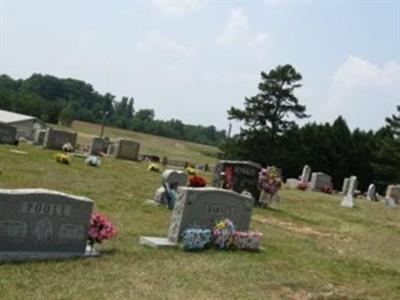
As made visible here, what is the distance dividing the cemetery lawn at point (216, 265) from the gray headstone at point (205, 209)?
0.80 metres

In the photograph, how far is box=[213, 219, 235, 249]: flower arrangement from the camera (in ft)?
42.7

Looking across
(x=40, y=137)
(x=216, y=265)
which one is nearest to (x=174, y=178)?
(x=216, y=265)

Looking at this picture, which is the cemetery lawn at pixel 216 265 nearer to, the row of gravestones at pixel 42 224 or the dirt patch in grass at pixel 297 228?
the dirt patch in grass at pixel 297 228

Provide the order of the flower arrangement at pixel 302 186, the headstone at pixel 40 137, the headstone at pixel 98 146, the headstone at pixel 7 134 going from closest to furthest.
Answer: the headstone at pixel 7 134 → the flower arrangement at pixel 302 186 → the headstone at pixel 40 137 → the headstone at pixel 98 146

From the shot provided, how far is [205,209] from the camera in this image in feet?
44.2

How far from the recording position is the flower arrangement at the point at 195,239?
488 inches

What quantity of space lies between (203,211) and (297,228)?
20.8 feet

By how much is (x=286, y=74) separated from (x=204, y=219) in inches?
1894

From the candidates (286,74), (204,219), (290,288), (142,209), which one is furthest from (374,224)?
(286,74)

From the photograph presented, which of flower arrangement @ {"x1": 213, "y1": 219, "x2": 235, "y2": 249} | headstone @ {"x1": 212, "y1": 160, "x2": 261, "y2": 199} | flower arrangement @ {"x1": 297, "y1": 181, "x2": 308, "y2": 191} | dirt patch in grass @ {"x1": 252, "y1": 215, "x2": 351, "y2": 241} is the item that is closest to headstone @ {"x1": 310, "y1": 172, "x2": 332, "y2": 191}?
flower arrangement @ {"x1": 297, "y1": 181, "x2": 308, "y2": 191}

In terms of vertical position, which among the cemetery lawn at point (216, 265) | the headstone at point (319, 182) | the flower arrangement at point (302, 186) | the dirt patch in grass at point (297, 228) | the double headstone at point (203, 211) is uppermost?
the headstone at point (319, 182)

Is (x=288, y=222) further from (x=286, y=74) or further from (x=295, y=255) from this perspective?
(x=286, y=74)

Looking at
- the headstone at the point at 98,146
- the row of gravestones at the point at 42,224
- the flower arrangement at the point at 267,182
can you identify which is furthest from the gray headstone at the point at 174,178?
the headstone at the point at 98,146

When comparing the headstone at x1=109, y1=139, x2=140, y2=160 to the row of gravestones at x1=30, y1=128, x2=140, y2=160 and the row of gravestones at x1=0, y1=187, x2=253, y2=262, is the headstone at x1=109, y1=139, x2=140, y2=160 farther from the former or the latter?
the row of gravestones at x1=0, y1=187, x2=253, y2=262
